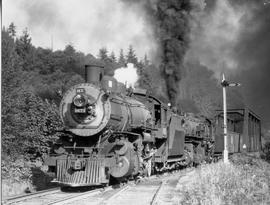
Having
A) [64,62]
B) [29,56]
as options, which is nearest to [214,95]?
[64,62]

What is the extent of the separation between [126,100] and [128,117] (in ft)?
2.72

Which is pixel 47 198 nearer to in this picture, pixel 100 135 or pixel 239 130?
pixel 100 135

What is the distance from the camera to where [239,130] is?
51219mm

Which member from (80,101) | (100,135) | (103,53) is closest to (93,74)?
(80,101)

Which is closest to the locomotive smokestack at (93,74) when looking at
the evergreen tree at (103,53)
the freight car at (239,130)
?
the freight car at (239,130)

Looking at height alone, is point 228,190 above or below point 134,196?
above

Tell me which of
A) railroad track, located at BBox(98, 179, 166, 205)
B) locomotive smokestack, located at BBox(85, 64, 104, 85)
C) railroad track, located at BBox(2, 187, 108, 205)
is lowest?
railroad track, located at BBox(2, 187, 108, 205)

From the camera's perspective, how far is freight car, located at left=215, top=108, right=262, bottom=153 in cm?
3491

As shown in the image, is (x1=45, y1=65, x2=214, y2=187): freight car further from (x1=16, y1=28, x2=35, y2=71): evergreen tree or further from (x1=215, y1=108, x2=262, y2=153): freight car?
(x1=16, y1=28, x2=35, y2=71): evergreen tree

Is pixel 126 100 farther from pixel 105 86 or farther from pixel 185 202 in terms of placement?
pixel 185 202

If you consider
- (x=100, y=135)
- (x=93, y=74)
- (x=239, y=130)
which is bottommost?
(x=100, y=135)

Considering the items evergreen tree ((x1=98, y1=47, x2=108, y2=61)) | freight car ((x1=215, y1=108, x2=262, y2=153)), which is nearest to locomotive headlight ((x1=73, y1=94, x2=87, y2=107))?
freight car ((x1=215, y1=108, x2=262, y2=153))

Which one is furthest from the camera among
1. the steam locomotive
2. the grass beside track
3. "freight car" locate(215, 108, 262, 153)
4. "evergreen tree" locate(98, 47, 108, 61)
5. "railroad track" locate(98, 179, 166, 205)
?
"evergreen tree" locate(98, 47, 108, 61)

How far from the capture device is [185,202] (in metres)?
9.30
